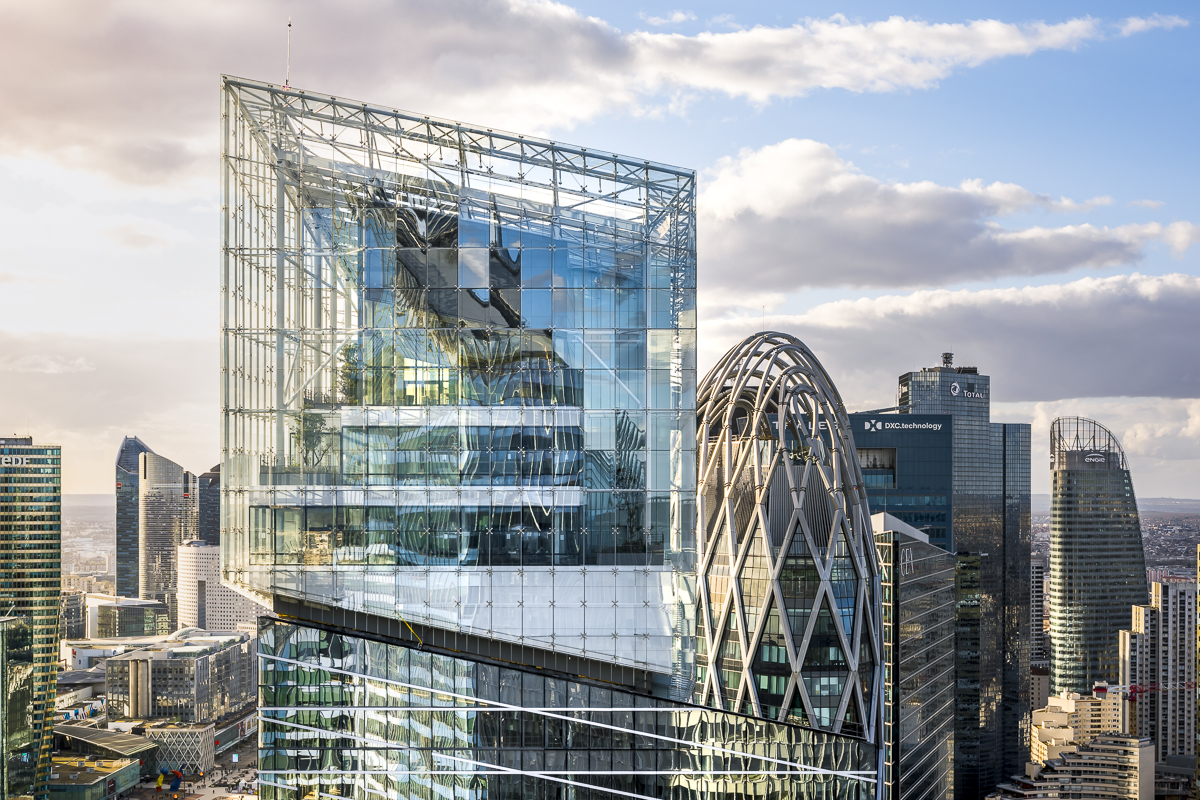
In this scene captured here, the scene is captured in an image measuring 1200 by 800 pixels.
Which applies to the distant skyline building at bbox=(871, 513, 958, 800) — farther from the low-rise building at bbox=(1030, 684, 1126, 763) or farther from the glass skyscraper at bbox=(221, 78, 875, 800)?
the low-rise building at bbox=(1030, 684, 1126, 763)

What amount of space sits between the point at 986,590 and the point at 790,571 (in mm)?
131946

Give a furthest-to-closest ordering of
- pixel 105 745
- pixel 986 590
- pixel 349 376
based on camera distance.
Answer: pixel 986 590 < pixel 105 745 < pixel 349 376

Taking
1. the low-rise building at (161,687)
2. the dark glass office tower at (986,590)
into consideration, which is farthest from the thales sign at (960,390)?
the low-rise building at (161,687)

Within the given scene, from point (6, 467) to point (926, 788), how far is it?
144m

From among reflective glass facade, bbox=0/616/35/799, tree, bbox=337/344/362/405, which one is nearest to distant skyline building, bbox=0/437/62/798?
reflective glass facade, bbox=0/616/35/799

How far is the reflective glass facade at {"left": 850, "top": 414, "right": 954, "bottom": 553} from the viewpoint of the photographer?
327 ft

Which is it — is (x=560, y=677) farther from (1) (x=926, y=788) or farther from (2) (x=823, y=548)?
(1) (x=926, y=788)

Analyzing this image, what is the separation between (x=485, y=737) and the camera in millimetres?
35562

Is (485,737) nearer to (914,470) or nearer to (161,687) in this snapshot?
(914,470)

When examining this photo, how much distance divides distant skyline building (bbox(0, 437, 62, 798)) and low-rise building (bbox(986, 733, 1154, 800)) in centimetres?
14590

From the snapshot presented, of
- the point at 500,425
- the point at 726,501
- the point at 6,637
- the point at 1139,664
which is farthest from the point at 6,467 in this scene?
the point at 1139,664

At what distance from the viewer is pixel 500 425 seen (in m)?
36.7

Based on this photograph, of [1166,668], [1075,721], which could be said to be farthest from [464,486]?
[1166,668]

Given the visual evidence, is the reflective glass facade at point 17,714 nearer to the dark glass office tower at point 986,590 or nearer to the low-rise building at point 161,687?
the low-rise building at point 161,687
